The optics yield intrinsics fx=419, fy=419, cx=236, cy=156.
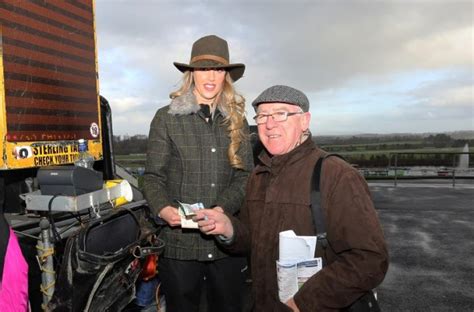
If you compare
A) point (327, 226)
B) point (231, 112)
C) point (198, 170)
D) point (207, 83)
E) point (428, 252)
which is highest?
point (207, 83)

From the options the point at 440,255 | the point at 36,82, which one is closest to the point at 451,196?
the point at 440,255

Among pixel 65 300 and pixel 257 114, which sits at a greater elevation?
pixel 257 114

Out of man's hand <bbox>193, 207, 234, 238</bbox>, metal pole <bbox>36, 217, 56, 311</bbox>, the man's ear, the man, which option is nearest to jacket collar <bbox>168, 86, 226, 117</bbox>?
the man

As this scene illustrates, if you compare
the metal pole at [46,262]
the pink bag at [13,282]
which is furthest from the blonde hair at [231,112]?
the pink bag at [13,282]

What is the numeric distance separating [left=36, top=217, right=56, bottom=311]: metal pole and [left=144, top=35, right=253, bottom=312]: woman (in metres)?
0.61

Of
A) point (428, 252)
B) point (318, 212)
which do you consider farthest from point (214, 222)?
point (428, 252)

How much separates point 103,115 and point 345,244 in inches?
107

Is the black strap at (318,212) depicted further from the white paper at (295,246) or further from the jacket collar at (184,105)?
the jacket collar at (184,105)

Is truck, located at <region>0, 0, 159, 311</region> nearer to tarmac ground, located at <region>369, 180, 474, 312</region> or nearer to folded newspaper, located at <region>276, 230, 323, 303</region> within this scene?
folded newspaper, located at <region>276, 230, 323, 303</region>

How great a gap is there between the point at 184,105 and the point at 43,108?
1077 mm

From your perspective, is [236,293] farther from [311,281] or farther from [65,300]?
[65,300]

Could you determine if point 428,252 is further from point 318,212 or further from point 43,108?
point 43,108

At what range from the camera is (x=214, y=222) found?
2.42 m

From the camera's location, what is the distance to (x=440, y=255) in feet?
23.2
